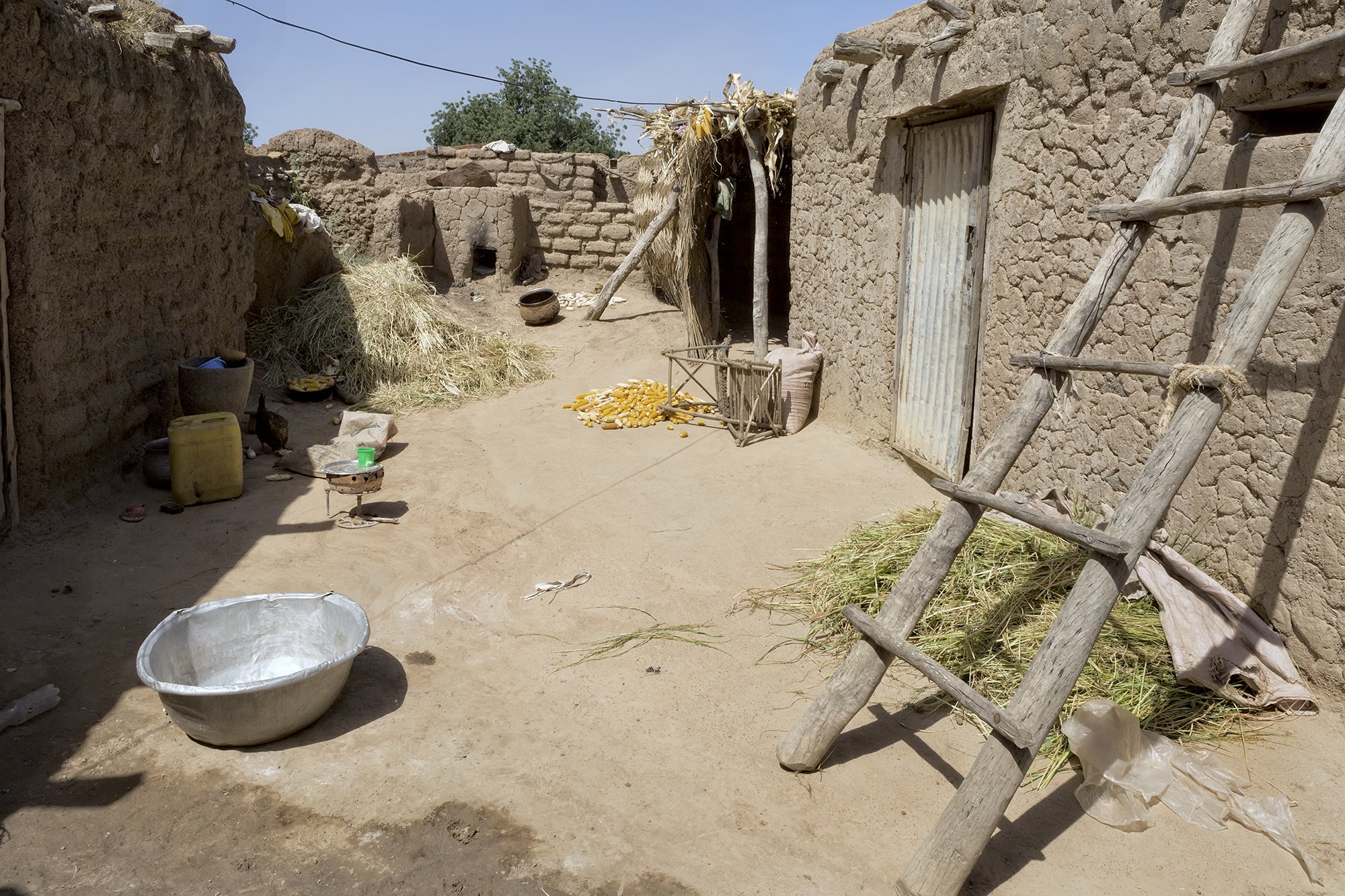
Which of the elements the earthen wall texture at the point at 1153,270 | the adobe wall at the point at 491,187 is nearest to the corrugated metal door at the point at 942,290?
the earthen wall texture at the point at 1153,270

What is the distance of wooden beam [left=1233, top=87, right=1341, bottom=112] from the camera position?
3.24 m

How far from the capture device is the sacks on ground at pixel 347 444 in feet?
21.8

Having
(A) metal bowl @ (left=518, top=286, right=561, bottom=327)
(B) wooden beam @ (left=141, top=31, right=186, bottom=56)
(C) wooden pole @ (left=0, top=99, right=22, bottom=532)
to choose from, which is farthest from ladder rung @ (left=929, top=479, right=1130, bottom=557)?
(A) metal bowl @ (left=518, top=286, right=561, bottom=327)

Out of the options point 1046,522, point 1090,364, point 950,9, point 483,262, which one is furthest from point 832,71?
point 483,262

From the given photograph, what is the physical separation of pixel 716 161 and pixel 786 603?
21.3 ft

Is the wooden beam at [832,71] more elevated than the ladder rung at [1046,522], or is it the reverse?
the wooden beam at [832,71]

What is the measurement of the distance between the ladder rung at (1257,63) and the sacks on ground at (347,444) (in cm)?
524

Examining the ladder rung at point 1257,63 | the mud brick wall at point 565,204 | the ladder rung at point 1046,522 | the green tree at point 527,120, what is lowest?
the ladder rung at point 1046,522

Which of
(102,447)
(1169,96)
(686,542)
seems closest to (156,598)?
(102,447)

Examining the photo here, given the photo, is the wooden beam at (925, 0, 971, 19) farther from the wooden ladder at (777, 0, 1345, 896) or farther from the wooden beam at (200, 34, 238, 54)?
the wooden beam at (200, 34, 238, 54)

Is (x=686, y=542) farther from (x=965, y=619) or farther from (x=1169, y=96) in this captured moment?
(x=1169, y=96)

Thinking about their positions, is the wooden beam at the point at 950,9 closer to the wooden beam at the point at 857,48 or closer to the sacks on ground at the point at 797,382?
the wooden beam at the point at 857,48

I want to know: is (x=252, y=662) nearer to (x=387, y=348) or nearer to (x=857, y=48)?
(x=857, y=48)

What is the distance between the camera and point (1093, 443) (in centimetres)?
438
